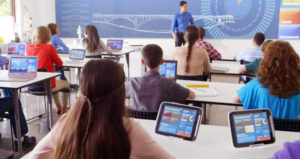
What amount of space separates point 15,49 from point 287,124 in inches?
192

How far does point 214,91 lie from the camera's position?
2865 mm

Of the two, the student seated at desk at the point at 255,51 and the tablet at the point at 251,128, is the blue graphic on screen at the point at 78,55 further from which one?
the tablet at the point at 251,128

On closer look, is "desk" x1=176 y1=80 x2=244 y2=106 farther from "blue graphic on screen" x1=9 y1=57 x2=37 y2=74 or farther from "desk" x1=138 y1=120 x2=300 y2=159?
"blue graphic on screen" x1=9 y1=57 x2=37 y2=74

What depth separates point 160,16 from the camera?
7707mm

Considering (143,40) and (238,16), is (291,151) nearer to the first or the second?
(238,16)

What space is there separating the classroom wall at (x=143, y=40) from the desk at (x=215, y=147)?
→ 575cm

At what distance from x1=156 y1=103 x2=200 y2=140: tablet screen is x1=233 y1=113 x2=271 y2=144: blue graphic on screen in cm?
22

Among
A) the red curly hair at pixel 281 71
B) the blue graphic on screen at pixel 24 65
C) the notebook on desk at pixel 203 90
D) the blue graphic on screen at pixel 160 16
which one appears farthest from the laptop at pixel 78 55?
the red curly hair at pixel 281 71

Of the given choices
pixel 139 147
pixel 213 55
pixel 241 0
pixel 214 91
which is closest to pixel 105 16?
pixel 241 0

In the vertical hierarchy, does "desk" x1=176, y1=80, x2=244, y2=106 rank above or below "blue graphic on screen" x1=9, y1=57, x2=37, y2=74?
below

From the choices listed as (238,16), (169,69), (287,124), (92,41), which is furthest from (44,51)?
(238,16)

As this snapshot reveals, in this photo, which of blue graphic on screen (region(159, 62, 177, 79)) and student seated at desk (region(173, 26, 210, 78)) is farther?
student seated at desk (region(173, 26, 210, 78))

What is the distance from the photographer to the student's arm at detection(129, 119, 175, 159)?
1.22 meters

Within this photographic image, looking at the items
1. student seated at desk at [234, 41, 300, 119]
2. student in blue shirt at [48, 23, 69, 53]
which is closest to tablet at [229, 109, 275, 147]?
student seated at desk at [234, 41, 300, 119]
